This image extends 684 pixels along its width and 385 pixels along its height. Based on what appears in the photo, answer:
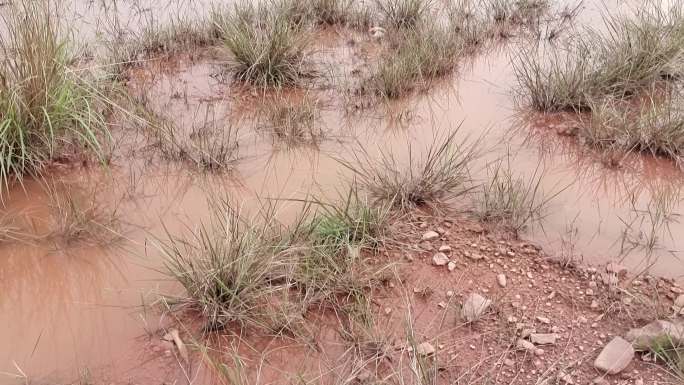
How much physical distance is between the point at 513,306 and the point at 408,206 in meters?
0.72

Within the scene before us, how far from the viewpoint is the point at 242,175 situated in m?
3.18

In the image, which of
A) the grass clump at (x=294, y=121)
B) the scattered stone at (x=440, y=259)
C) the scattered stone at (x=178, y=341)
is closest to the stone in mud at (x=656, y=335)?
the scattered stone at (x=440, y=259)

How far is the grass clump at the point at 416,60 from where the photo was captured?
390 centimetres

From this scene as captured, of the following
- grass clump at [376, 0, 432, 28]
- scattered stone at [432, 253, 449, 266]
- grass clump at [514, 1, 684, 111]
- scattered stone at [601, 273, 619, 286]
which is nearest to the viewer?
scattered stone at [601, 273, 619, 286]

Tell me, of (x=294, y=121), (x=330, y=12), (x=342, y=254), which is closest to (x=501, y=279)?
(x=342, y=254)

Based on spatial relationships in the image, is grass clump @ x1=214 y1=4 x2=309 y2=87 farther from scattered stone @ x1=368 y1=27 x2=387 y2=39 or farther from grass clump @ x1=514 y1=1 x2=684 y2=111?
grass clump @ x1=514 y1=1 x2=684 y2=111

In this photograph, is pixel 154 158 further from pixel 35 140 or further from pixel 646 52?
pixel 646 52

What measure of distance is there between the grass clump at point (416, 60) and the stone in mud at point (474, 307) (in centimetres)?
Result: 180

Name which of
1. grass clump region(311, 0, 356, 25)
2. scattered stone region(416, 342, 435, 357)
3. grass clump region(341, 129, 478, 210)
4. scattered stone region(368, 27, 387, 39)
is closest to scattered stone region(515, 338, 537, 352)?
scattered stone region(416, 342, 435, 357)

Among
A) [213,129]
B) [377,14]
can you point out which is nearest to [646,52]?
[377,14]

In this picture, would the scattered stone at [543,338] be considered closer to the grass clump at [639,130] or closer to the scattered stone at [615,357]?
the scattered stone at [615,357]

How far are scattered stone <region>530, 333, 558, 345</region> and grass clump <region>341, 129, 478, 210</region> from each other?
2.70 ft

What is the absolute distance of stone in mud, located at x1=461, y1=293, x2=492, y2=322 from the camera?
2.36 m

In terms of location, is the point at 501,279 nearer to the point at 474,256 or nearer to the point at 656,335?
the point at 474,256
